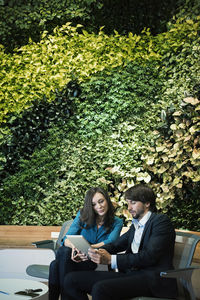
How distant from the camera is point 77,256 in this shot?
3150 mm

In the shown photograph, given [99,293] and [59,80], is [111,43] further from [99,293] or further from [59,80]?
[99,293]

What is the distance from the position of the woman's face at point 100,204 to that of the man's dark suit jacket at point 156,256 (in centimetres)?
73

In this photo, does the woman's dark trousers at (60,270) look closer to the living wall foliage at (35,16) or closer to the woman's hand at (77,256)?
the woman's hand at (77,256)

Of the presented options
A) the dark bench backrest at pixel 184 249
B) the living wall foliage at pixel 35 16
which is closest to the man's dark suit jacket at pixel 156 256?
the dark bench backrest at pixel 184 249

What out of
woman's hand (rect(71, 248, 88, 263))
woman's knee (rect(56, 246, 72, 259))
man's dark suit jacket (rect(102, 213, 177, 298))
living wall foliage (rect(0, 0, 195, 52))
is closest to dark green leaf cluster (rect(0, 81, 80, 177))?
living wall foliage (rect(0, 0, 195, 52))

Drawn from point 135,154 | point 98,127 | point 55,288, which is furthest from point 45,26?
point 55,288

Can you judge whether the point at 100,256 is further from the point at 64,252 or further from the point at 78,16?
the point at 78,16

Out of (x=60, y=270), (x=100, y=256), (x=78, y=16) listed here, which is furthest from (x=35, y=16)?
(x=100, y=256)

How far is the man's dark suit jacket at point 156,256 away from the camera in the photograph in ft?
8.53

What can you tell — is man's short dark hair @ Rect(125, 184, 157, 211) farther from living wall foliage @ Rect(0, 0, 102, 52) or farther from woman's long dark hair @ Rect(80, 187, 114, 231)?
living wall foliage @ Rect(0, 0, 102, 52)

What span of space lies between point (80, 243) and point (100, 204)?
55 centimetres

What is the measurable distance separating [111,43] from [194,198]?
105 inches

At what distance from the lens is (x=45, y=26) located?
21.0ft

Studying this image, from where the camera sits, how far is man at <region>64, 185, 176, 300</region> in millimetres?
2604
